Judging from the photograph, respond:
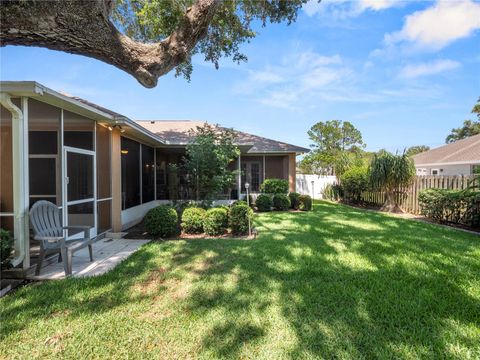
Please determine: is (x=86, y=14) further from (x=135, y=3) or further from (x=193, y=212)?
(x=135, y=3)

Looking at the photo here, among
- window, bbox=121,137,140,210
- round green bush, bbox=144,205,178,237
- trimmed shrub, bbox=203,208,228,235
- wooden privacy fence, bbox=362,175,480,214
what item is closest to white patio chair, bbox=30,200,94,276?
round green bush, bbox=144,205,178,237

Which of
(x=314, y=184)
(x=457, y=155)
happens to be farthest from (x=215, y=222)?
(x=457, y=155)

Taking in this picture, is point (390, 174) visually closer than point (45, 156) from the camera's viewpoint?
No

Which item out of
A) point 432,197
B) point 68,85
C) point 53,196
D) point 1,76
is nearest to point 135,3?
point 68,85

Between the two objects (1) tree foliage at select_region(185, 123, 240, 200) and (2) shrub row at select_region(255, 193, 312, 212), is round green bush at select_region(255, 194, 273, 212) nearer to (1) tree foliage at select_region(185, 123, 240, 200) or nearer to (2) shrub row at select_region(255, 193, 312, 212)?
(2) shrub row at select_region(255, 193, 312, 212)

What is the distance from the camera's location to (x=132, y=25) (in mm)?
9141

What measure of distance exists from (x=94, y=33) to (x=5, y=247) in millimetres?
3450

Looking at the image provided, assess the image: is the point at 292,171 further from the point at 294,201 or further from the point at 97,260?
the point at 97,260

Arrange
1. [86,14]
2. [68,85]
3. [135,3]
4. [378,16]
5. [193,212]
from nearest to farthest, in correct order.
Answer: [86,14] < [193,212] < [378,16] < [135,3] < [68,85]

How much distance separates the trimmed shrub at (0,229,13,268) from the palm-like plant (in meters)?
12.4

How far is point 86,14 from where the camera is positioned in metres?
3.45

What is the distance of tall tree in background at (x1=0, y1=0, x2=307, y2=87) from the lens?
3088 millimetres

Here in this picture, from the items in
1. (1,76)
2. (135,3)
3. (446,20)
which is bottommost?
(1,76)

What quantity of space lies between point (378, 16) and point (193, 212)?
8510 mm
